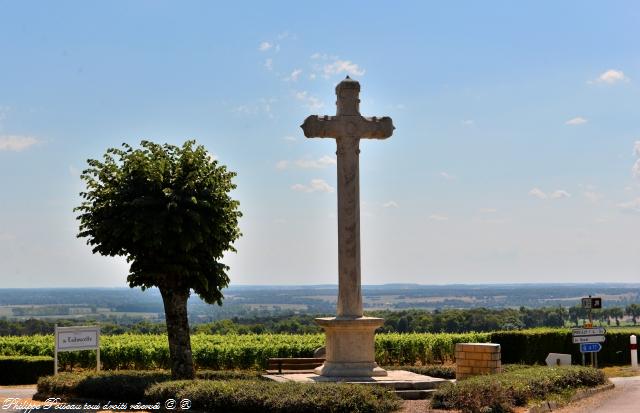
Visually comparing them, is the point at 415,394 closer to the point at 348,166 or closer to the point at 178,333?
the point at 348,166

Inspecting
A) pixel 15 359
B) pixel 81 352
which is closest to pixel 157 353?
pixel 81 352

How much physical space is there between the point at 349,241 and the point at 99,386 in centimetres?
612

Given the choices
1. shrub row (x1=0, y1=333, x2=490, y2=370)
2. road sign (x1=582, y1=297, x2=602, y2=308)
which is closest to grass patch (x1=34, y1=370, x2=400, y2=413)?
shrub row (x1=0, y1=333, x2=490, y2=370)

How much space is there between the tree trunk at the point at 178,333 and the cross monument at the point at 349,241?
118 inches

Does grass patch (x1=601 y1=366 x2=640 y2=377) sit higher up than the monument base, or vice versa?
the monument base

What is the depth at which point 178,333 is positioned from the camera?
20.0 metres

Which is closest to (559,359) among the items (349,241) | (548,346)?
(548,346)

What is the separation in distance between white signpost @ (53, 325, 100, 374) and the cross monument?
20.9 ft

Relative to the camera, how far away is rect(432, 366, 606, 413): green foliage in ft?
47.5

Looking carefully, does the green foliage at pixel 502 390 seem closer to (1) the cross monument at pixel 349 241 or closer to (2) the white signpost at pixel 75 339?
(1) the cross monument at pixel 349 241

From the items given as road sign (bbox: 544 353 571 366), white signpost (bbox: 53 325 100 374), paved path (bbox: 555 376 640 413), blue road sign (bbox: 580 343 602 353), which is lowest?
paved path (bbox: 555 376 640 413)

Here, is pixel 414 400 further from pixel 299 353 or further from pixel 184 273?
pixel 299 353

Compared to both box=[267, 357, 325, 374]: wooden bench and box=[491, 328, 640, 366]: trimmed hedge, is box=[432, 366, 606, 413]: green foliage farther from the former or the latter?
box=[491, 328, 640, 366]: trimmed hedge

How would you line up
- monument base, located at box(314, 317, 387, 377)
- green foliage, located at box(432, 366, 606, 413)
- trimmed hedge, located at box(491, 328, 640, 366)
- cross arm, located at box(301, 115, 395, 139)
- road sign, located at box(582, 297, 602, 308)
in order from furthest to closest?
trimmed hedge, located at box(491, 328, 640, 366), road sign, located at box(582, 297, 602, 308), cross arm, located at box(301, 115, 395, 139), monument base, located at box(314, 317, 387, 377), green foliage, located at box(432, 366, 606, 413)
